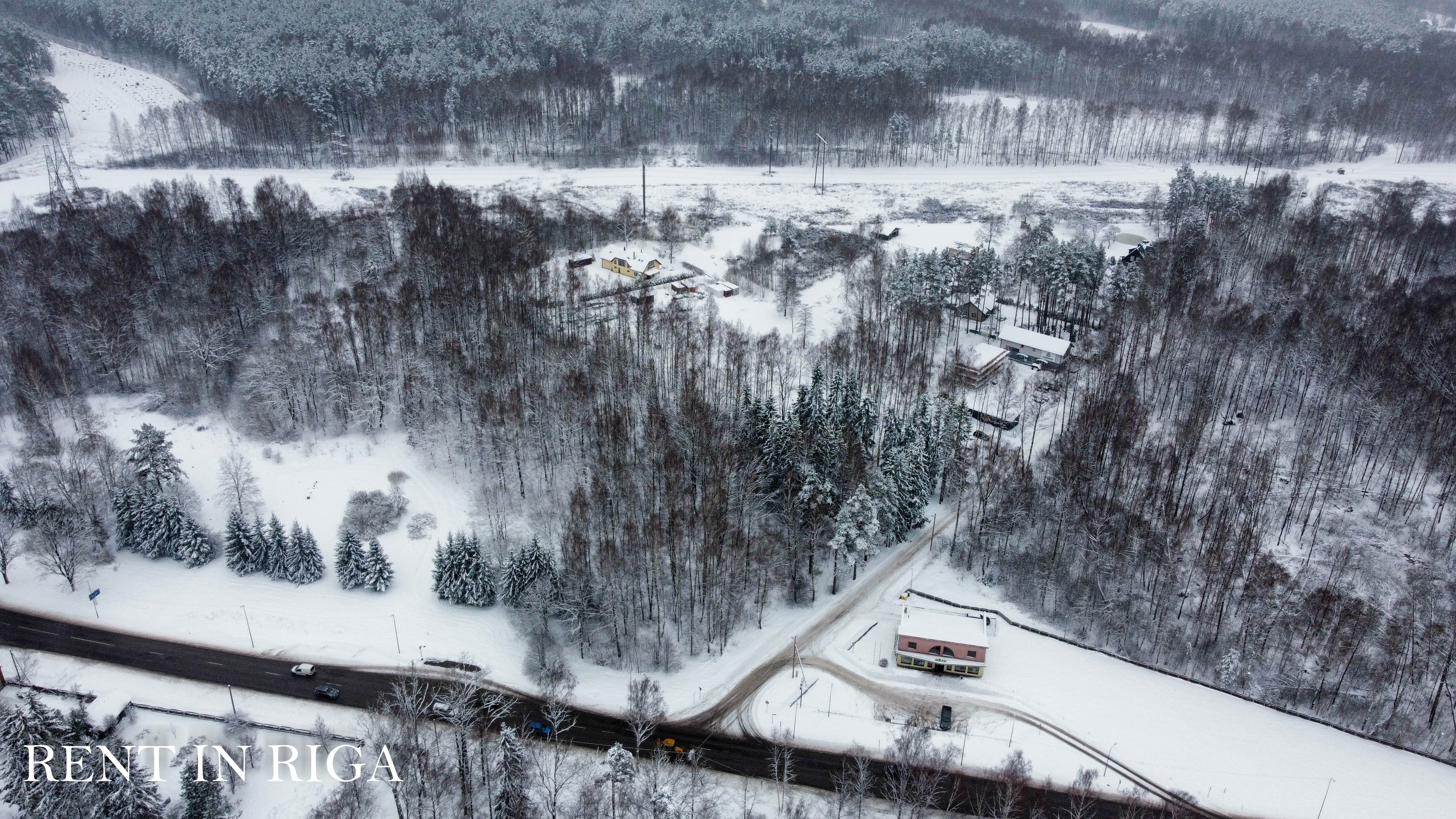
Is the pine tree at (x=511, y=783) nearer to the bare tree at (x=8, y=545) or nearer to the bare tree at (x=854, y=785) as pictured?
the bare tree at (x=854, y=785)

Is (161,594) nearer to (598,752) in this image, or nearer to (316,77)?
(598,752)

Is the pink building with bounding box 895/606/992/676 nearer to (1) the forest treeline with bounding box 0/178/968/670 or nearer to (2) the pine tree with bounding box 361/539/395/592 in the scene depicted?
(1) the forest treeline with bounding box 0/178/968/670

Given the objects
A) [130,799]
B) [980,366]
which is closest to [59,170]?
[130,799]

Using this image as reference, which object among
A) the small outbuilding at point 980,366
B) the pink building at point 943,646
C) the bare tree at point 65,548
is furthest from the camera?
the small outbuilding at point 980,366

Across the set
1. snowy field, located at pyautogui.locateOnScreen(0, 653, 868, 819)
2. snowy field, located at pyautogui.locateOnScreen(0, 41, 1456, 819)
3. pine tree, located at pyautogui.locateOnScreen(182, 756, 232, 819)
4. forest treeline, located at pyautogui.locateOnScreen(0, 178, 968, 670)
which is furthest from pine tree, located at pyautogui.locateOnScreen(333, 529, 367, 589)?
pine tree, located at pyautogui.locateOnScreen(182, 756, 232, 819)

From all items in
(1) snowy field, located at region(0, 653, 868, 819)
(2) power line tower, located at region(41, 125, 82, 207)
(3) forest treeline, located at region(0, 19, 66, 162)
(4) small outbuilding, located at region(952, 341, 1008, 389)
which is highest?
(3) forest treeline, located at region(0, 19, 66, 162)

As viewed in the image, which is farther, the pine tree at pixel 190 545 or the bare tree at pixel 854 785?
the pine tree at pixel 190 545

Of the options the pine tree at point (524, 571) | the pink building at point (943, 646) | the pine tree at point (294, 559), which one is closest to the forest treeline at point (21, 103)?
the pine tree at point (294, 559)
